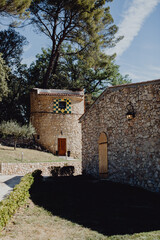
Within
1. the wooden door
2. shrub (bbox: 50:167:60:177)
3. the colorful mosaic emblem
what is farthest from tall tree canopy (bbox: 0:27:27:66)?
shrub (bbox: 50:167:60:177)

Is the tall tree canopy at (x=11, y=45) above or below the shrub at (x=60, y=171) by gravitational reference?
above

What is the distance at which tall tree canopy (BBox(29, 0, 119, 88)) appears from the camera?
22016mm

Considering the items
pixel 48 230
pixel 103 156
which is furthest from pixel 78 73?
pixel 48 230

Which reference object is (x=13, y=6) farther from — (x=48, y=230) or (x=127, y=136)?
(x=48, y=230)

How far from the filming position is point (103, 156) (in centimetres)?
1078

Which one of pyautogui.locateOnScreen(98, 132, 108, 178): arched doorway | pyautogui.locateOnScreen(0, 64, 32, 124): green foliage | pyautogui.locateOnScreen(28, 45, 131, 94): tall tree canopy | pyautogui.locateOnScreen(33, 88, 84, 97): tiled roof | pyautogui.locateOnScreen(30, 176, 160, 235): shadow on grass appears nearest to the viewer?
pyautogui.locateOnScreen(30, 176, 160, 235): shadow on grass

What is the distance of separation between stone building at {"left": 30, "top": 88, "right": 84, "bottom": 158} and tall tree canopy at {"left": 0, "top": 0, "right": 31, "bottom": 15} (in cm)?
702

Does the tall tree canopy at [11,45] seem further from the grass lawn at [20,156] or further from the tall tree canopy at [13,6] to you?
the grass lawn at [20,156]

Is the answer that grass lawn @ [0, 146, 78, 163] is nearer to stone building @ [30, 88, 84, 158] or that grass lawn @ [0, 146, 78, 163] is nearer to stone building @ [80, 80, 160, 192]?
stone building @ [30, 88, 84, 158]

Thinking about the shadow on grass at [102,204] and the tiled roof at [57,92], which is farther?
the tiled roof at [57,92]

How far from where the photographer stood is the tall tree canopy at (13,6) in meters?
17.3

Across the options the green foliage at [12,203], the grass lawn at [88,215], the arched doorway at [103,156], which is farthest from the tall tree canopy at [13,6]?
the green foliage at [12,203]

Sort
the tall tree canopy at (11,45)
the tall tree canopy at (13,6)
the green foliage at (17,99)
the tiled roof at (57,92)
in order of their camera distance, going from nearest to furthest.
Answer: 1. the tall tree canopy at (13,6)
2. the tiled roof at (57,92)
3. the green foliage at (17,99)
4. the tall tree canopy at (11,45)

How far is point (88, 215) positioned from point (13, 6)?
1697 cm
